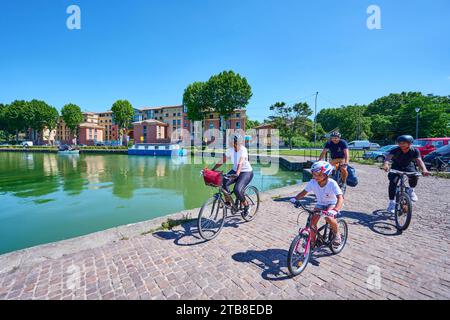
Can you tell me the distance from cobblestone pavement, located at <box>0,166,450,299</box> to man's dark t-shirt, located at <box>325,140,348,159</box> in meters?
2.03

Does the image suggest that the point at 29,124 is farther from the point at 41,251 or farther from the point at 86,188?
the point at 41,251

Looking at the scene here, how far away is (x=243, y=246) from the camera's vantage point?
373 centimetres

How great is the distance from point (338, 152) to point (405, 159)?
1.49 m

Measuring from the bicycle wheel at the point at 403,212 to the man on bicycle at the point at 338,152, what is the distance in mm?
1554

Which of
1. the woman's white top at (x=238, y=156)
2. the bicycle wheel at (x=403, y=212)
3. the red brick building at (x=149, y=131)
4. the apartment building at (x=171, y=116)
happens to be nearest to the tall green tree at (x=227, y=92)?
the red brick building at (x=149, y=131)

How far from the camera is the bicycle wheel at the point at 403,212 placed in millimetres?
4191

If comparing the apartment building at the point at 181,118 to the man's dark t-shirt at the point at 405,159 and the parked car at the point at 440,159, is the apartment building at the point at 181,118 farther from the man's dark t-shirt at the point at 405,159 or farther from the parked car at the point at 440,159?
the man's dark t-shirt at the point at 405,159

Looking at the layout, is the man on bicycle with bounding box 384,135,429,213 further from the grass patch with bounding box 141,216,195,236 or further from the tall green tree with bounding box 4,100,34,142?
the tall green tree with bounding box 4,100,34,142

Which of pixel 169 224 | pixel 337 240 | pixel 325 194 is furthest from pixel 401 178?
pixel 169 224

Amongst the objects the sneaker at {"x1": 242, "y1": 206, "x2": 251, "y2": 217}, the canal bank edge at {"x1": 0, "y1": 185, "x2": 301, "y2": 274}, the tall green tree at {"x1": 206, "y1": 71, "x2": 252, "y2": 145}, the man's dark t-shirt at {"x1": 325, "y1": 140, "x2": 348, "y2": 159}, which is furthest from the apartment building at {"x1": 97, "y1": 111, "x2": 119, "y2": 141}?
the man's dark t-shirt at {"x1": 325, "y1": 140, "x2": 348, "y2": 159}

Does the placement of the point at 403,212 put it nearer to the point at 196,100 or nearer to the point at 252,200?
the point at 252,200

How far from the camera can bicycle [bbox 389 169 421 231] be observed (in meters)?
4.20

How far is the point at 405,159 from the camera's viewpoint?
459 cm
